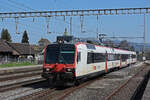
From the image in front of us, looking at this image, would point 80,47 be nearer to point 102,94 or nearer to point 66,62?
point 66,62

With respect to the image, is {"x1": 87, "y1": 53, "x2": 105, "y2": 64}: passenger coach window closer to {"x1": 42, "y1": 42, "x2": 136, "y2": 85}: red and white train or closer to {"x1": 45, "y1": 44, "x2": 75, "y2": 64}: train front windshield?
{"x1": 42, "y1": 42, "x2": 136, "y2": 85}: red and white train

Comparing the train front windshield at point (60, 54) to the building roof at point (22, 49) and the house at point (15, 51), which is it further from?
the building roof at point (22, 49)

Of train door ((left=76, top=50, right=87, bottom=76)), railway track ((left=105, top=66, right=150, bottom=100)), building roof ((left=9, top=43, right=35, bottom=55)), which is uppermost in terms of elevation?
building roof ((left=9, top=43, right=35, bottom=55))

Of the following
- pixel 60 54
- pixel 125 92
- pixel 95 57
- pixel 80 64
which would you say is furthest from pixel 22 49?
pixel 125 92

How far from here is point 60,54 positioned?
14.0 m

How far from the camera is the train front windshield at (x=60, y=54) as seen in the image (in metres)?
13.8

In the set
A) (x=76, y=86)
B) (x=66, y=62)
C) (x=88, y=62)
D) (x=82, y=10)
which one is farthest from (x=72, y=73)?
(x=82, y=10)

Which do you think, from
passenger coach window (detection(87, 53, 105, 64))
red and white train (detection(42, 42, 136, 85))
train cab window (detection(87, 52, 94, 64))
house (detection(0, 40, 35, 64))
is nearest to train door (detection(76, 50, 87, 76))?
red and white train (detection(42, 42, 136, 85))

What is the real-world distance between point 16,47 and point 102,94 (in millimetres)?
46676

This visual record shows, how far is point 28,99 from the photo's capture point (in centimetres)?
1077

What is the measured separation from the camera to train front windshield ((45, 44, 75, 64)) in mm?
13836

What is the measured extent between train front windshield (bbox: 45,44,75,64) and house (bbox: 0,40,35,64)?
30351 mm

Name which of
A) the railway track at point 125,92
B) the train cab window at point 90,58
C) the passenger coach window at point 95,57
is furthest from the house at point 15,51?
the railway track at point 125,92

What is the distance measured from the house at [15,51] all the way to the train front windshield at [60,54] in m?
30.4
